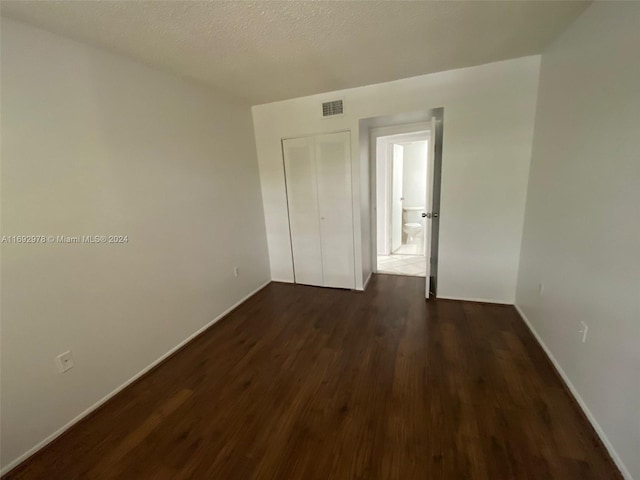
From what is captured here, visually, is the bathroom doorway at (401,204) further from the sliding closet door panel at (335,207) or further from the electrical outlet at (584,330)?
A: the electrical outlet at (584,330)

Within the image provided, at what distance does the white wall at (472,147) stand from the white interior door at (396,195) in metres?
1.55

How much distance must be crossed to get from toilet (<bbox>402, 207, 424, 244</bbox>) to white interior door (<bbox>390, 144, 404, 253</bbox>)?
0.14 meters

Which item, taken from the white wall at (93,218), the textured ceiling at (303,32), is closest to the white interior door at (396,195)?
the textured ceiling at (303,32)

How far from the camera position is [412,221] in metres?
5.16

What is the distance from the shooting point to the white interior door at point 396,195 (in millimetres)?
4465

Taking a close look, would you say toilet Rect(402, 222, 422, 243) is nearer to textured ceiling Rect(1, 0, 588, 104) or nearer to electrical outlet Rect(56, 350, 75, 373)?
textured ceiling Rect(1, 0, 588, 104)

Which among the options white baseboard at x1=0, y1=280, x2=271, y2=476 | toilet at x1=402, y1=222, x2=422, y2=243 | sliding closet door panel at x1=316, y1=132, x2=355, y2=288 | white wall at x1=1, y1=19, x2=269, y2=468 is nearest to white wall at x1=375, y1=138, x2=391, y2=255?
toilet at x1=402, y1=222, x2=422, y2=243

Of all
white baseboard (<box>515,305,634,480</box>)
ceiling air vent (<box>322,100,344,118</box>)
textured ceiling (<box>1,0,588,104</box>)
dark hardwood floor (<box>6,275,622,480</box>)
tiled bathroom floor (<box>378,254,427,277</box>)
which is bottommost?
dark hardwood floor (<box>6,275,622,480</box>)

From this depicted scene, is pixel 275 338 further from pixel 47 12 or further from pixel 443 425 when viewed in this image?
pixel 47 12

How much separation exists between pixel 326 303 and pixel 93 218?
225 cm

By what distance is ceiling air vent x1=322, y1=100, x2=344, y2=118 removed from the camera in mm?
2805

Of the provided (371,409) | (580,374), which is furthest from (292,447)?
(580,374)

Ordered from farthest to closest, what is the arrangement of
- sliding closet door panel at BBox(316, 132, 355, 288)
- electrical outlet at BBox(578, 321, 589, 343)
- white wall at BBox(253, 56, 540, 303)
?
sliding closet door panel at BBox(316, 132, 355, 288) → white wall at BBox(253, 56, 540, 303) → electrical outlet at BBox(578, 321, 589, 343)

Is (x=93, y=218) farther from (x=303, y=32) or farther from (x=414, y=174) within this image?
(x=414, y=174)
